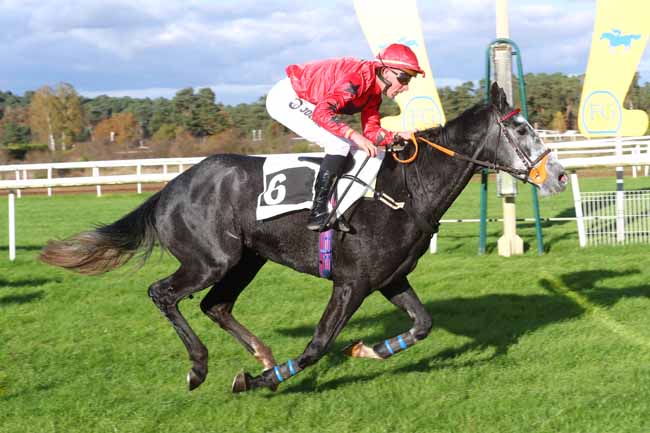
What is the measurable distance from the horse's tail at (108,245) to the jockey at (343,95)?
1236 mm

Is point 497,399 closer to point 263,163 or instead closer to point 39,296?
point 263,163

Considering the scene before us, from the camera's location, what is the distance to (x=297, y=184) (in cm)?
473

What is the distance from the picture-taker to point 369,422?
4078 millimetres


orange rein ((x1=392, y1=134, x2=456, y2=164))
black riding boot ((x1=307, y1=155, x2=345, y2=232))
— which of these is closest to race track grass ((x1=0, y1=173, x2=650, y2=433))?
black riding boot ((x1=307, y1=155, x2=345, y2=232))

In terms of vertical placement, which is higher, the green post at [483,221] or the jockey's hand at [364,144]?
the jockey's hand at [364,144]

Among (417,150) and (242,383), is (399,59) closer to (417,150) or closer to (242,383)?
(417,150)

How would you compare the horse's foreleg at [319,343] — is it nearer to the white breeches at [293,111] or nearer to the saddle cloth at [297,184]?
the saddle cloth at [297,184]

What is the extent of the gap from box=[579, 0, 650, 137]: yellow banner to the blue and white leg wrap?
6.99 m

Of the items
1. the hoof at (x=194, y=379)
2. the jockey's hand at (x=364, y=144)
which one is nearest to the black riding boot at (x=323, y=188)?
the jockey's hand at (x=364, y=144)

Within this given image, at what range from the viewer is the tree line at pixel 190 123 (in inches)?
1109

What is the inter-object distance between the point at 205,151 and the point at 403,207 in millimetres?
23341

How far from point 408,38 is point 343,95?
631 cm

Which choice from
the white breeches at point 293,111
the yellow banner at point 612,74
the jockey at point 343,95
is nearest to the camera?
the jockey at point 343,95

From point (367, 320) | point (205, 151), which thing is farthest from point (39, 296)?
point (205, 151)
